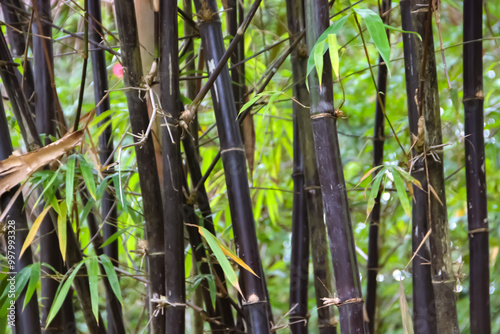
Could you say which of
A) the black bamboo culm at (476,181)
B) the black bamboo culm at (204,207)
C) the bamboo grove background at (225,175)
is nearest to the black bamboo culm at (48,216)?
the bamboo grove background at (225,175)

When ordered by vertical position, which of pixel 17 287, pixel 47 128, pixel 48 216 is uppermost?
pixel 47 128

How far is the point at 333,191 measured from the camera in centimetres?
75

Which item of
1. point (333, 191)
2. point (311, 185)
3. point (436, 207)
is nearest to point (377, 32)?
point (333, 191)

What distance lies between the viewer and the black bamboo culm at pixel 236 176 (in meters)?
0.84

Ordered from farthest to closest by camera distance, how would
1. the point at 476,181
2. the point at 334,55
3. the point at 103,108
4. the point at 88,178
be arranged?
the point at 103,108, the point at 476,181, the point at 88,178, the point at 334,55

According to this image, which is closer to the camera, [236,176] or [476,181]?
[236,176]

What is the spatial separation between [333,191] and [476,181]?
42 centimetres

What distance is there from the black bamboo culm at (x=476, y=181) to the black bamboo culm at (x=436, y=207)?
0.19m

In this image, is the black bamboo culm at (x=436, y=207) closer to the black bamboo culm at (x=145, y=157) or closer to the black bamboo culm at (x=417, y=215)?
the black bamboo culm at (x=417, y=215)

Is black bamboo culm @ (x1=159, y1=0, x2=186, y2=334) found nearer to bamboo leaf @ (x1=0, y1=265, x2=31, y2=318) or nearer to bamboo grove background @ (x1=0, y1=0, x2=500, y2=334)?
bamboo grove background @ (x1=0, y1=0, x2=500, y2=334)

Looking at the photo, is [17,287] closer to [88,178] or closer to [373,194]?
[88,178]

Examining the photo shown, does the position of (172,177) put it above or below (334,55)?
below

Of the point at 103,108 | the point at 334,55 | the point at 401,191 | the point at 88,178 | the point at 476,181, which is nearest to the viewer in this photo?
the point at 334,55

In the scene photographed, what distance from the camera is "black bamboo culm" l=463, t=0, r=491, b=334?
1.05 meters
